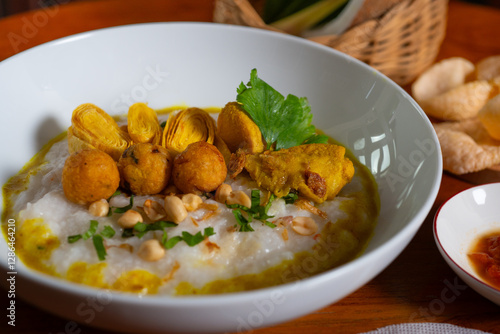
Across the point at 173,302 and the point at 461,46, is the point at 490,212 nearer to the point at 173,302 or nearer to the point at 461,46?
the point at 173,302

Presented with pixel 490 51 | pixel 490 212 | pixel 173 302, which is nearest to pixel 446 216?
pixel 490 212

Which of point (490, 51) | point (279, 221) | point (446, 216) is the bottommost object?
point (490, 51)

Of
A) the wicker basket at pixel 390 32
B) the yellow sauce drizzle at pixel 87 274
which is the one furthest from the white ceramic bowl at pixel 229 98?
the wicker basket at pixel 390 32

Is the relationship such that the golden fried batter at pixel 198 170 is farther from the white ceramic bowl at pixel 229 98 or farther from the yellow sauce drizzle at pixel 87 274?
the white ceramic bowl at pixel 229 98

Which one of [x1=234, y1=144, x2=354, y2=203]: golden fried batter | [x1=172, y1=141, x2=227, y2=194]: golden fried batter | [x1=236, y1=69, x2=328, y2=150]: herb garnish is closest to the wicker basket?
[x1=236, y1=69, x2=328, y2=150]: herb garnish

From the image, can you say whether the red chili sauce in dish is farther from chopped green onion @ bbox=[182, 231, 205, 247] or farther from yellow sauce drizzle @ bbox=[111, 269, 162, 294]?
yellow sauce drizzle @ bbox=[111, 269, 162, 294]

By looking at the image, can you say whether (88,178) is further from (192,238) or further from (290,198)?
(290,198)
